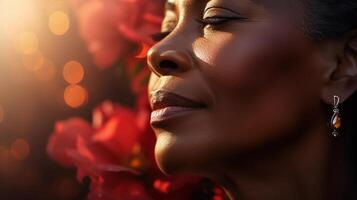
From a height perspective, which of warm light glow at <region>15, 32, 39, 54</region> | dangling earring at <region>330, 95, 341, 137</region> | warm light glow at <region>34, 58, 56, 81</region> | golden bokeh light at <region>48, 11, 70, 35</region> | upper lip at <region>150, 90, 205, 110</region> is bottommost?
warm light glow at <region>34, 58, 56, 81</region>

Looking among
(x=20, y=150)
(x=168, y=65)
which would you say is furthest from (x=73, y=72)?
(x=168, y=65)

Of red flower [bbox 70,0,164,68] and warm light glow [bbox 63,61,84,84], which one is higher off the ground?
red flower [bbox 70,0,164,68]

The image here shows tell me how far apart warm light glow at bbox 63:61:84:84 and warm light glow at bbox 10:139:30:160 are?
0.17 meters

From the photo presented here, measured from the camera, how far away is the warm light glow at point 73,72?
1517 mm

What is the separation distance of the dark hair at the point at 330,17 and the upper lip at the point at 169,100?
20 cm

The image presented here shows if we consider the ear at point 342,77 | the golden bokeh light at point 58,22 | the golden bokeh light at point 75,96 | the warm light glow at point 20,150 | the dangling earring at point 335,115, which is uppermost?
the ear at point 342,77

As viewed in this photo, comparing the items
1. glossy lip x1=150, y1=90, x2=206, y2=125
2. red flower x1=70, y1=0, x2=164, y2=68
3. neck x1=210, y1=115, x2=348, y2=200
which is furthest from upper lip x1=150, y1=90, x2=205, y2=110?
red flower x1=70, y1=0, x2=164, y2=68

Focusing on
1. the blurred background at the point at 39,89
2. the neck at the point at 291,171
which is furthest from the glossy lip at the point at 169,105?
the blurred background at the point at 39,89

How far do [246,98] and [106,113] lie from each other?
0.48m

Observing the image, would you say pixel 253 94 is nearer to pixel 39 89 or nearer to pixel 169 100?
pixel 169 100

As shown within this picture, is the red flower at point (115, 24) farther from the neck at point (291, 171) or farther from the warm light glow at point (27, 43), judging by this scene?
the neck at point (291, 171)

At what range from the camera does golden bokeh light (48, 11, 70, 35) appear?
1.49 meters

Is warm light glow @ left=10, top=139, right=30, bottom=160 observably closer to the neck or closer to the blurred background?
the blurred background

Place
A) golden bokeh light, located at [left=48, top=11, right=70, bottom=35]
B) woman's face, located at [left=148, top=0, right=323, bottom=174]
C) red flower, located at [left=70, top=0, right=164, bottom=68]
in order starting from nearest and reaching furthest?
woman's face, located at [left=148, top=0, right=323, bottom=174] → red flower, located at [left=70, top=0, right=164, bottom=68] → golden bokeh light, located at [left=48, top=11, right=70, bottom=35]
